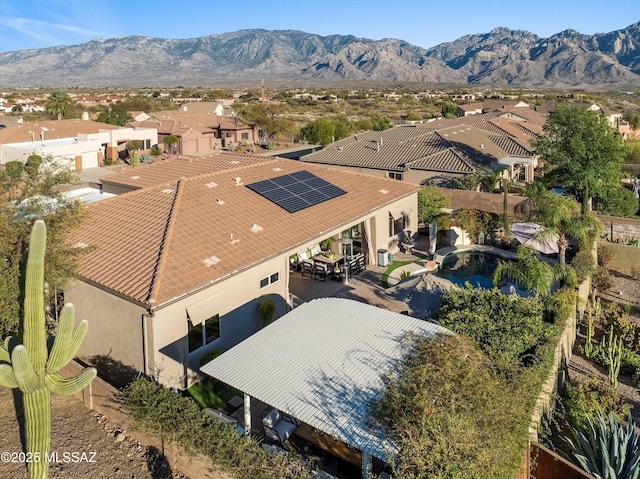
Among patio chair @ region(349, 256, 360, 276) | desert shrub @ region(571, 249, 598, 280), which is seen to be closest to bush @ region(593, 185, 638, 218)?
desert shrub @ region(571, 249, 598, 280)

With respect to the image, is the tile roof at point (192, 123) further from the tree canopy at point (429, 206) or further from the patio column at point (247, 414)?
the patio column at point (247, 414)

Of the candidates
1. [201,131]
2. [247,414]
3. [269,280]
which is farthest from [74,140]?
[247,414]

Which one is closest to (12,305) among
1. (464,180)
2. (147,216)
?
(147,216)

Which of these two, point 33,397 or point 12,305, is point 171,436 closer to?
point 33,397

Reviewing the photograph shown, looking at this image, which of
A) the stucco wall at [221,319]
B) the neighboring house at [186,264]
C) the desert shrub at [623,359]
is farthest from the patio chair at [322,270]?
the desert shrub at [623,359]

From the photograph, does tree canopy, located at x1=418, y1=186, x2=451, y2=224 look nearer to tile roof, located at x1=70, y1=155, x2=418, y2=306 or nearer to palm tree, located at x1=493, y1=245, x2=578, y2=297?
tile roof, located at x1=70, y1=155, x2=418, y2=306
